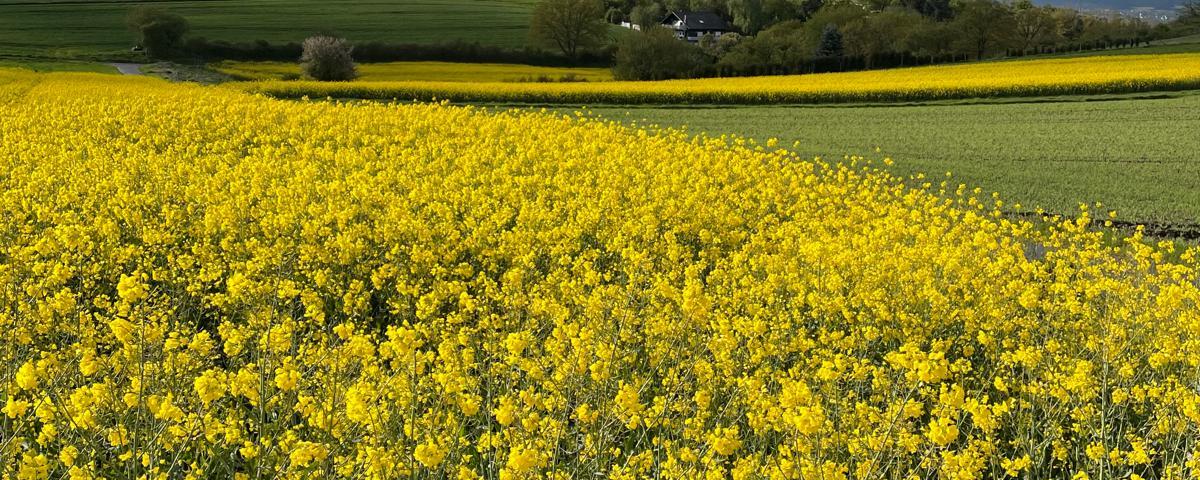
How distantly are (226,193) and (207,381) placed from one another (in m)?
6.54

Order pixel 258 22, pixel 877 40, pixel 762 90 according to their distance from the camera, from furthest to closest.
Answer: pixel 258 22, pixel 877 40, pixel 762 90

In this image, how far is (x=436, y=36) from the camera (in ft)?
212

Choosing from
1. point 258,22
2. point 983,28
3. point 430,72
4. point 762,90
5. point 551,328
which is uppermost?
point 258,22

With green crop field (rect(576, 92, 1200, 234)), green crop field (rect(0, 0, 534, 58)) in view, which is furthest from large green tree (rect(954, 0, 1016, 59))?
green crop field (rect(576, 92, 1200, 234))

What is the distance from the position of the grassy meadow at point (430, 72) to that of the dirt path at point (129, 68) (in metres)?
4.04

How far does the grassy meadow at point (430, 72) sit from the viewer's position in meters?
46.9

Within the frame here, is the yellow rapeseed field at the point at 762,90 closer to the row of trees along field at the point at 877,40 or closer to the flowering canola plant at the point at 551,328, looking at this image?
the row of trees along field at the point at 877,40

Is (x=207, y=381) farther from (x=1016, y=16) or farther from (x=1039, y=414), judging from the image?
(x=1016, y=16)

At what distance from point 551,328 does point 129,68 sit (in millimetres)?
50731

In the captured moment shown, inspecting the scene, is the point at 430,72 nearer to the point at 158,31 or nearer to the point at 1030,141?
the point at 158,31

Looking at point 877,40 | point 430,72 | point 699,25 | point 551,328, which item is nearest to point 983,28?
point 877,40

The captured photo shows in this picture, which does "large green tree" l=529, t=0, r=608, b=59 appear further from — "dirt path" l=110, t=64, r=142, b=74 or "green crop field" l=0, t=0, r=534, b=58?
"dirt path" l=110, t=64, r=142, b=74

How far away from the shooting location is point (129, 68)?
46781 mm

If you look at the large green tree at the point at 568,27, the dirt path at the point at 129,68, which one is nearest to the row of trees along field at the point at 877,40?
the large green tree at the point at 568,27
